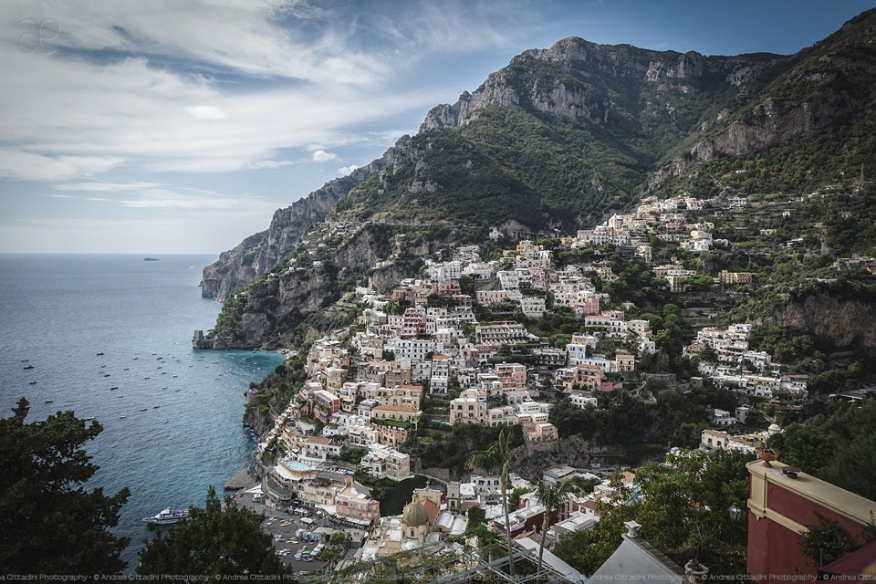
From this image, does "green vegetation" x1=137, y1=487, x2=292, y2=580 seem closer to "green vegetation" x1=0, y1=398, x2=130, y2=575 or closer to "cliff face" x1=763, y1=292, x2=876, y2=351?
"green vegetation" x1=0, y1=398, x2=130, y2=575

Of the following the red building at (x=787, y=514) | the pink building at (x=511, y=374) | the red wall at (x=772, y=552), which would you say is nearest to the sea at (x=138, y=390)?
the pink building at (x=511, y=374)

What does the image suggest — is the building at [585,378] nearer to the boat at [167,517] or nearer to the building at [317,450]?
the building at [317,450]

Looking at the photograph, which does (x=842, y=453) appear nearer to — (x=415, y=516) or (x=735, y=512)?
(x=735, y=512)

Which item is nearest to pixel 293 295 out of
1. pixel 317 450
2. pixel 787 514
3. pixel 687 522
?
pixel 317 450

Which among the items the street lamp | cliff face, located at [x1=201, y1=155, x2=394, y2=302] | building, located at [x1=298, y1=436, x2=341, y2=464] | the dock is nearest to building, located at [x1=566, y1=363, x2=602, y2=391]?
building, located at [x1=298, y1=436, x2=341, y2=464]

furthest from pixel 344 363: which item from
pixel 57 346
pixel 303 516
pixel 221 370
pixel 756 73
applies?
pixel 756 73
